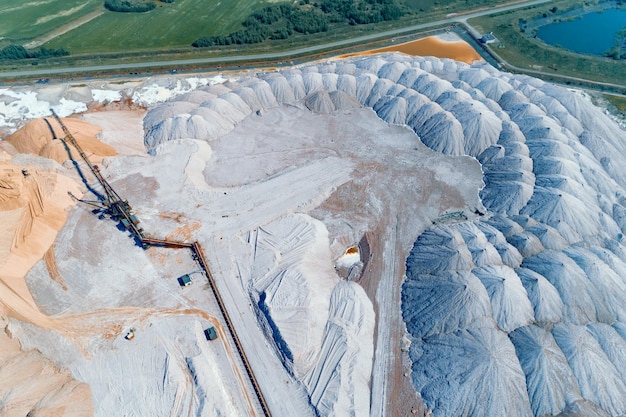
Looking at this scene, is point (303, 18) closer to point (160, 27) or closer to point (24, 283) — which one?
point (160, 27)

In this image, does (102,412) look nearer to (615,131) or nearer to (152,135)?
(152,135)

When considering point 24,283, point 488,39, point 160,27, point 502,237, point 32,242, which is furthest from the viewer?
point 160,27

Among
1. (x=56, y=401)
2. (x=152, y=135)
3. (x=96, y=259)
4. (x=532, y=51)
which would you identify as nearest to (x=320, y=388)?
(x=56, y=401)

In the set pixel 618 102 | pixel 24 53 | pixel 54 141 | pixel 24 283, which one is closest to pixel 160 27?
pixel 24 53

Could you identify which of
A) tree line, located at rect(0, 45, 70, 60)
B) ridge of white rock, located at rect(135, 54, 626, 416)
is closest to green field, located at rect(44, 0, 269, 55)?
tree line, located at rect(0, 45, 70, 60)

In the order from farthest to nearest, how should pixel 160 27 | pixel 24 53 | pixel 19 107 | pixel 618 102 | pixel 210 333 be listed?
1. pixel 160 27
2. pixel 24 53
3. pixel 618 102
4. pixel 19 107
5. pixel 210 333

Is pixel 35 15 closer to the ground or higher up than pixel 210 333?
higher up

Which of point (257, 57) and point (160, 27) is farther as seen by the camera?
point (160, 27)
